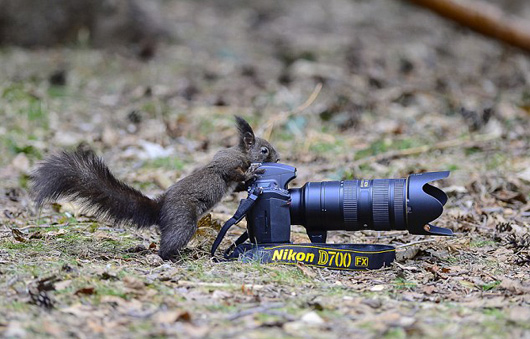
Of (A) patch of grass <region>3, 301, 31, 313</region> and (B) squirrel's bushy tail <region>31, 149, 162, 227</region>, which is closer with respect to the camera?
(A) patch of grass <region>3, 301, 31, 313</region>

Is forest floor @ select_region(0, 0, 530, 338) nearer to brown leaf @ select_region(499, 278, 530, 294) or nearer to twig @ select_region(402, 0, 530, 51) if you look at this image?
brown leaf @ select_region(499, 278, 530, 294)

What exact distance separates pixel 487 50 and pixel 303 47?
136 inches

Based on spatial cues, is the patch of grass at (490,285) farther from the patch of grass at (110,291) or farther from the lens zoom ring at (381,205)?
the patch of grass at (110,291)

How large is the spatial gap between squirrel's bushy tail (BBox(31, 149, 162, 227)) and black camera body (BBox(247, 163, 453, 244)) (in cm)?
61


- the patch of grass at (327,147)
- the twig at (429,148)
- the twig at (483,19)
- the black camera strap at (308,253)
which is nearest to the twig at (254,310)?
the black camera strap at (308,253)

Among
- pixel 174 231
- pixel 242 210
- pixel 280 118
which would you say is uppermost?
pixel 280 118

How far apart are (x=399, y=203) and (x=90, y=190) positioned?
1663mm

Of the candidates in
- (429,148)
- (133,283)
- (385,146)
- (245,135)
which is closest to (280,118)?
(385,146)

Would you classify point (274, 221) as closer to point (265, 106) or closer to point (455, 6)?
point (265, 106)

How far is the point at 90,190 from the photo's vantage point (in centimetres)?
370

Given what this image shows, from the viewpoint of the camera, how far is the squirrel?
365cm

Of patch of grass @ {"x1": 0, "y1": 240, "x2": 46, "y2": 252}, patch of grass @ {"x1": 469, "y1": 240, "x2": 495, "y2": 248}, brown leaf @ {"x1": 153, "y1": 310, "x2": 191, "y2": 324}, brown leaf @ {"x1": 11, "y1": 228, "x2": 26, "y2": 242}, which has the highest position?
brown leaf @ {"x1": 11, "y1": 228, "x2": 26, "y2": 242}

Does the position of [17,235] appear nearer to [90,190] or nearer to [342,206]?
[90,190]

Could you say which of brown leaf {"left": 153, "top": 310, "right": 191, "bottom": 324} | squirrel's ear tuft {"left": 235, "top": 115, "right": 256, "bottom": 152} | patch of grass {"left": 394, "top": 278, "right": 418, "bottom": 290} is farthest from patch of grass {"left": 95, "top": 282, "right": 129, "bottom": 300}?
squirrel's ear tuft {"left": 235, "top": 115, "right": 256, "bottom": 152}
